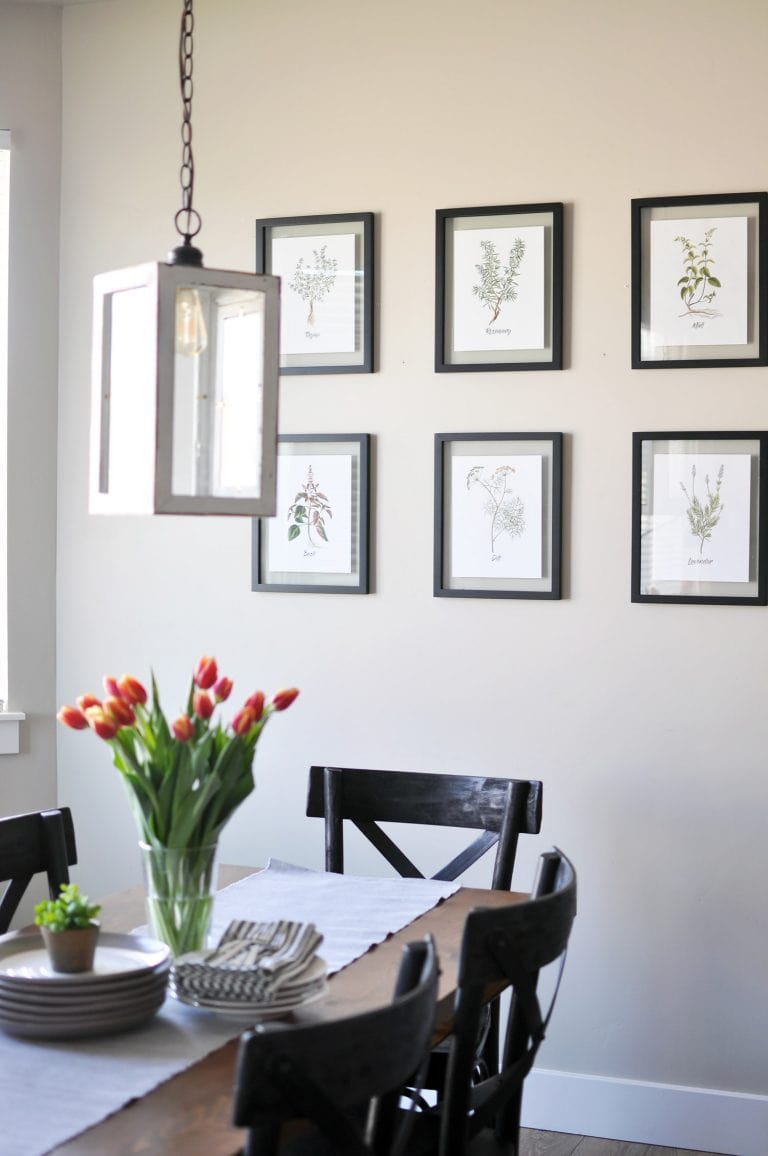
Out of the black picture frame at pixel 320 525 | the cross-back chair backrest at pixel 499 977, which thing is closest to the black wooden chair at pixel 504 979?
the cross-back chair backrest at pixel 499 977

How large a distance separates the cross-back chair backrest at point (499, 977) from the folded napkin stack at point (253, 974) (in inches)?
8.9

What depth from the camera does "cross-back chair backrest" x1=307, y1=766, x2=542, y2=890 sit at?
2.64m

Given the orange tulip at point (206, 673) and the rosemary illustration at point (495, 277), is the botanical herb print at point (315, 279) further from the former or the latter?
the orange tulip at point (206, 673)

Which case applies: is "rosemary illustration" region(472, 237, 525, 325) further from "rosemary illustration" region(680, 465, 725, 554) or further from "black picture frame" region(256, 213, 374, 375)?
"rosemary illustration" region(680, 465, 725, 554)

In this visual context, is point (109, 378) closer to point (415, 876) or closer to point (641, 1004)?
point (415, 876)

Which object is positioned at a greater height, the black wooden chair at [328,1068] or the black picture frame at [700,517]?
the black picture frame at [700,517]

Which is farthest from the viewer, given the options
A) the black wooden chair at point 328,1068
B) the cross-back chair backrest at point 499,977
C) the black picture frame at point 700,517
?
the black picture frame at point 700,517

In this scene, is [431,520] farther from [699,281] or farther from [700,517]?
[699,281]

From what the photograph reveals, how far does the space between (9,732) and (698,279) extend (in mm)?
2077

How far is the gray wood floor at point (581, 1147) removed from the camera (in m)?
3.03

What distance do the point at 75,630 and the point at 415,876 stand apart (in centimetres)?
129

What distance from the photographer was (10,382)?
3467 mm

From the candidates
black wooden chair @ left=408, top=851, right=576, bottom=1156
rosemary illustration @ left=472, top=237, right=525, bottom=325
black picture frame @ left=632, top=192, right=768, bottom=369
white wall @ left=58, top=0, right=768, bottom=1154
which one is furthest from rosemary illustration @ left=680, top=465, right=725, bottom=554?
black wooden chair @ left=408, top=851, right=576, bottom=1156

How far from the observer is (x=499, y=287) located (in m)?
3.19
